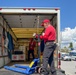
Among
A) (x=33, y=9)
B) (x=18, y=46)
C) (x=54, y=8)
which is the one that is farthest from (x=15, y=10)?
(x=18, y=46)

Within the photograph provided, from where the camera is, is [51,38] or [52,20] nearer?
[51,38]

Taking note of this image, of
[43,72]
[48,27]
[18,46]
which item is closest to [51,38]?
[48,27]

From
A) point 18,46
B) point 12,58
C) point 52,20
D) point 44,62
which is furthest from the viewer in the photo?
point 18,46

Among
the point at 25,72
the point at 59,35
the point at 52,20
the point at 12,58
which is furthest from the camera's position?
the point at 12,58

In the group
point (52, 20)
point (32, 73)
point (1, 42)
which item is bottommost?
point (32, 73)

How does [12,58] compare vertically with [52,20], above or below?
below

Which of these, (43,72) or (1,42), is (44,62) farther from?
(1,42)

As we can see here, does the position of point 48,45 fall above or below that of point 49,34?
below

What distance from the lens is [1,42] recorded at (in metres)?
10.0

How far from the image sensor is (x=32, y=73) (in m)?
7.02

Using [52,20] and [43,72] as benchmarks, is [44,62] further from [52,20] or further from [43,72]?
[52,20]

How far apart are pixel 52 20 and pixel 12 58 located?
17.5ft

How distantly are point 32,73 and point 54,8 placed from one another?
2217 millimetres

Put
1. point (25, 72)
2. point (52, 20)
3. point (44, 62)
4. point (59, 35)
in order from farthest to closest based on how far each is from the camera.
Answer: point (52, 20) → point (59, 35) → point (25, 72) → point (44, 62)
